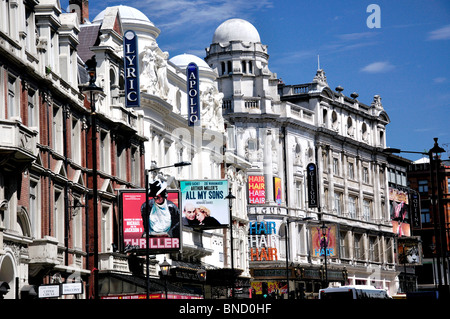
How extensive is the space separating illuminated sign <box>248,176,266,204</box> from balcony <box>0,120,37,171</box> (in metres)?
56.8

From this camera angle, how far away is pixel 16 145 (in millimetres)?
35656

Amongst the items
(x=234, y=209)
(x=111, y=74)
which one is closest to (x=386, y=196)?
(x=234, y=209)

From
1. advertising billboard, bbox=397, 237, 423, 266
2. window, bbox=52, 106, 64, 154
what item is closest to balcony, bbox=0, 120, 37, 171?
window, bbox=52, 106, 64, 154

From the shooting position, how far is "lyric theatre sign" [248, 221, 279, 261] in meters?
94.3

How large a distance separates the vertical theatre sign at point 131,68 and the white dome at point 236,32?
47821 mm

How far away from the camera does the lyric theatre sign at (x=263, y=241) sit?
309 ft

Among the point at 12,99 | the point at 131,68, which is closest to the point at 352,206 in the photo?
the point at 131,68

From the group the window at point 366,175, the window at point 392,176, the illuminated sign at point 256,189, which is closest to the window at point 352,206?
the window at point 366,175

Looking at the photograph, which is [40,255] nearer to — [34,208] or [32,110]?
[34,208]

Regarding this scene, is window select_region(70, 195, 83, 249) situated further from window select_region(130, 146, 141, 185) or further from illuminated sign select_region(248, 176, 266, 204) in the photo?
illuminated sign select_region(248, 176, 266, 204)

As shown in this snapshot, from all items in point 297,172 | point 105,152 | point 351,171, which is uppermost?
point 351,171

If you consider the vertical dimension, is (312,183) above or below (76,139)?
above

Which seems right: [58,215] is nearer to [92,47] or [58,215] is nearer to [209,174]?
[92,47]

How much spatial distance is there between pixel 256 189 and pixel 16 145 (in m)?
59.6
